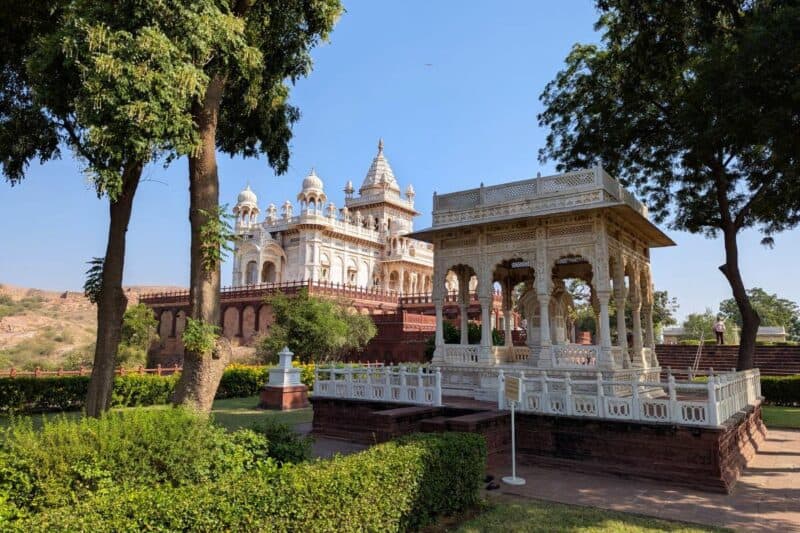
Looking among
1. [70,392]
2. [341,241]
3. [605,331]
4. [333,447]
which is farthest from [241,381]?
[341,241]

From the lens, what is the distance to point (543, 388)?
36.6 ft

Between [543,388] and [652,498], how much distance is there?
310cm

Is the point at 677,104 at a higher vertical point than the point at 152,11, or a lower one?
higher

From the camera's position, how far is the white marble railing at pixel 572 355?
13.5 m

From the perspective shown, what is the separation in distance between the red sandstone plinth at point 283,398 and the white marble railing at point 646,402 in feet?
36.6

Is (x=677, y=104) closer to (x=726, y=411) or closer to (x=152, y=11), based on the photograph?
(x=726, y=411)

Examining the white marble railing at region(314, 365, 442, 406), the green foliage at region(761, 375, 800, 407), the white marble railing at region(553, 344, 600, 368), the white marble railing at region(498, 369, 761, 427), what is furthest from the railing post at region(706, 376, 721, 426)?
the green foliage at region(761, 375, 800, 407)

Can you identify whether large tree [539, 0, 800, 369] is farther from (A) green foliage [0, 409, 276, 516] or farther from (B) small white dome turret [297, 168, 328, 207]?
(B) small white dome turret [297, 168, 328, 207]

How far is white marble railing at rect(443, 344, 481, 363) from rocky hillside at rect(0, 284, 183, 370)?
29.2 metres

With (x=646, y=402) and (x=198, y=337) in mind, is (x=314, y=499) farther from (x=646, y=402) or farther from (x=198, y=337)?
(x=646, y=402)

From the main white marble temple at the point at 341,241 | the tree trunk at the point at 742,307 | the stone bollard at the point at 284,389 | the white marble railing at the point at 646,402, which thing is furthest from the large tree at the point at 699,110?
the main white marble temple at the point at 341,241

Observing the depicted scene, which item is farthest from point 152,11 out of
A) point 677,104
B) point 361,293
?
point 361,293

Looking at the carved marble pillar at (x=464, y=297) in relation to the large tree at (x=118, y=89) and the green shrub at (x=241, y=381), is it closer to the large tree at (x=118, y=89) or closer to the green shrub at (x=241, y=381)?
the large tree at (x=118, y=89)

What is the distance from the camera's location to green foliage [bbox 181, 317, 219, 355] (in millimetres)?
8078
